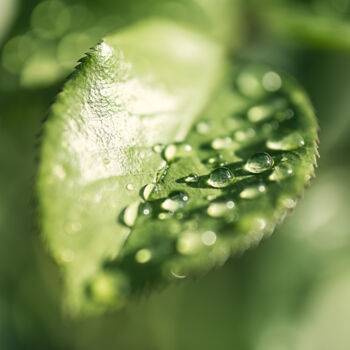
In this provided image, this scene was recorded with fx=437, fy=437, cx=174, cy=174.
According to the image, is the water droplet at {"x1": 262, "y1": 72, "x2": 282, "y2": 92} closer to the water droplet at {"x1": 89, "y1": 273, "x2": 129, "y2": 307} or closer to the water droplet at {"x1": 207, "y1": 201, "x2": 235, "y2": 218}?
the water droplet at {"x1": 207, "y1": 201, "x2": 235, "y2": 218}

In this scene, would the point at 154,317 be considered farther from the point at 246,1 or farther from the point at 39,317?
the point at 246,1

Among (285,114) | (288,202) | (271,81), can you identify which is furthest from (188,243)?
(271,81)

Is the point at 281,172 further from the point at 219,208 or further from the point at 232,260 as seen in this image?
the point at 232,260

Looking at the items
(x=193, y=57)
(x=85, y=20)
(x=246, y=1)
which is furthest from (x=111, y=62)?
(x=246, y=1)

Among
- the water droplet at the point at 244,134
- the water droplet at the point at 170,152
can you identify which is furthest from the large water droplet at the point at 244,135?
the water droplet at the point at 170,152

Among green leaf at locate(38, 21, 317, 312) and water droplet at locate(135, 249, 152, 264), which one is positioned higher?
green leaf at locate(38, 21, 317, 312)

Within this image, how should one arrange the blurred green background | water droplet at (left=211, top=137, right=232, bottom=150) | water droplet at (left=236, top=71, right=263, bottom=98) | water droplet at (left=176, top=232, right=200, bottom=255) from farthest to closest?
1. the blurred green background
2. water droplet at (left=236, top=71, right=263, bottom=98)
3. water droplet at (left=211, top=137, right=232, bottom=150)
4. water droplet at (left=176, top=232, right=200, bottom=255)

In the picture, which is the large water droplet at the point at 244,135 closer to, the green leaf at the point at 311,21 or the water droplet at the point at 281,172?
the water droplet at the point at 281,172

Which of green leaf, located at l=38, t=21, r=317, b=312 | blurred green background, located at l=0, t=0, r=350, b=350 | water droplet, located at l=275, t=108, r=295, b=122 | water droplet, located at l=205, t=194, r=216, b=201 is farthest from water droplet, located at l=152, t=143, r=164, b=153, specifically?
blurred green background, located at l=0, t=0, r=350, b=350
